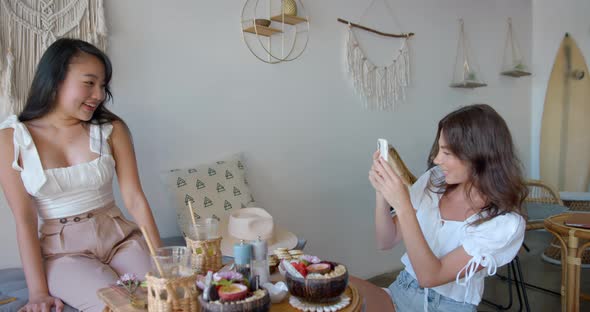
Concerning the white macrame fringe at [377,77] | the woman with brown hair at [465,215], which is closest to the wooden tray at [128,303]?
the woman with brown hair at [465,215]

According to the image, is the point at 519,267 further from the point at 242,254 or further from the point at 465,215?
the point at 242,254

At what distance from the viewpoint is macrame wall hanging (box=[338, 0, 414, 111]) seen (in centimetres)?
305

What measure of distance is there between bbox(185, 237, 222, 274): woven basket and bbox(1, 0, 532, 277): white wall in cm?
107

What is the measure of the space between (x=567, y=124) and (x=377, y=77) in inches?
100

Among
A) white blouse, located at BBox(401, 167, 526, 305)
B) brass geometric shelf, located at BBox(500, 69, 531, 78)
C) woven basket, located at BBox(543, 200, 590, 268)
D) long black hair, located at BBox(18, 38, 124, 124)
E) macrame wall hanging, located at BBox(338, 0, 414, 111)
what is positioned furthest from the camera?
brass geometric shelf, located at BBox(500, 69, 531, 78)

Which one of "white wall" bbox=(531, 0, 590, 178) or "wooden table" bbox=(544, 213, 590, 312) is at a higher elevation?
"white wall" bbox=(531, 0, 590, 178)

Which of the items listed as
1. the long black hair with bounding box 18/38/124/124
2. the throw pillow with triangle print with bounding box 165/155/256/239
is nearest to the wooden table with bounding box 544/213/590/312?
the throw pillow with triangle print with bounding box 165/155/256/239

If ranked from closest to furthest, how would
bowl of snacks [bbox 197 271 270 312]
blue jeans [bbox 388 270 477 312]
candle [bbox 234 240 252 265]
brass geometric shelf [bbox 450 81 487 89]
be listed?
bowl of snacks [bbox 197 271 270 312], candle [bbox 234 240 252 265], blue jeans [bbox 388 270 477 312], brass geometric shelf [bbox 450 81 487 89]

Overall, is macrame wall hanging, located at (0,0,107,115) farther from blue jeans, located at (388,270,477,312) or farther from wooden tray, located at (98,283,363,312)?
blue jeans, located at (388,270,477,312)

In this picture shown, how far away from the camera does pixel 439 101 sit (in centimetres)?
374

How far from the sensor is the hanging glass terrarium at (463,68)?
3852 millimetres

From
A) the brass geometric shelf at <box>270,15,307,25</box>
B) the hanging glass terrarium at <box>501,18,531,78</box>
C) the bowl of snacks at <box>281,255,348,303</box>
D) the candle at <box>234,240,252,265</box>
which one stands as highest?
the brass geometric shelf at <box>270,15,307,25</box>

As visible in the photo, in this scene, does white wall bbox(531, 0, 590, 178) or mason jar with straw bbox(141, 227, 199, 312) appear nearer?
mason jar with straw bbox(141, 227, 199, 312)

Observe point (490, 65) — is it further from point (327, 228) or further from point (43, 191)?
point (43, 191)
